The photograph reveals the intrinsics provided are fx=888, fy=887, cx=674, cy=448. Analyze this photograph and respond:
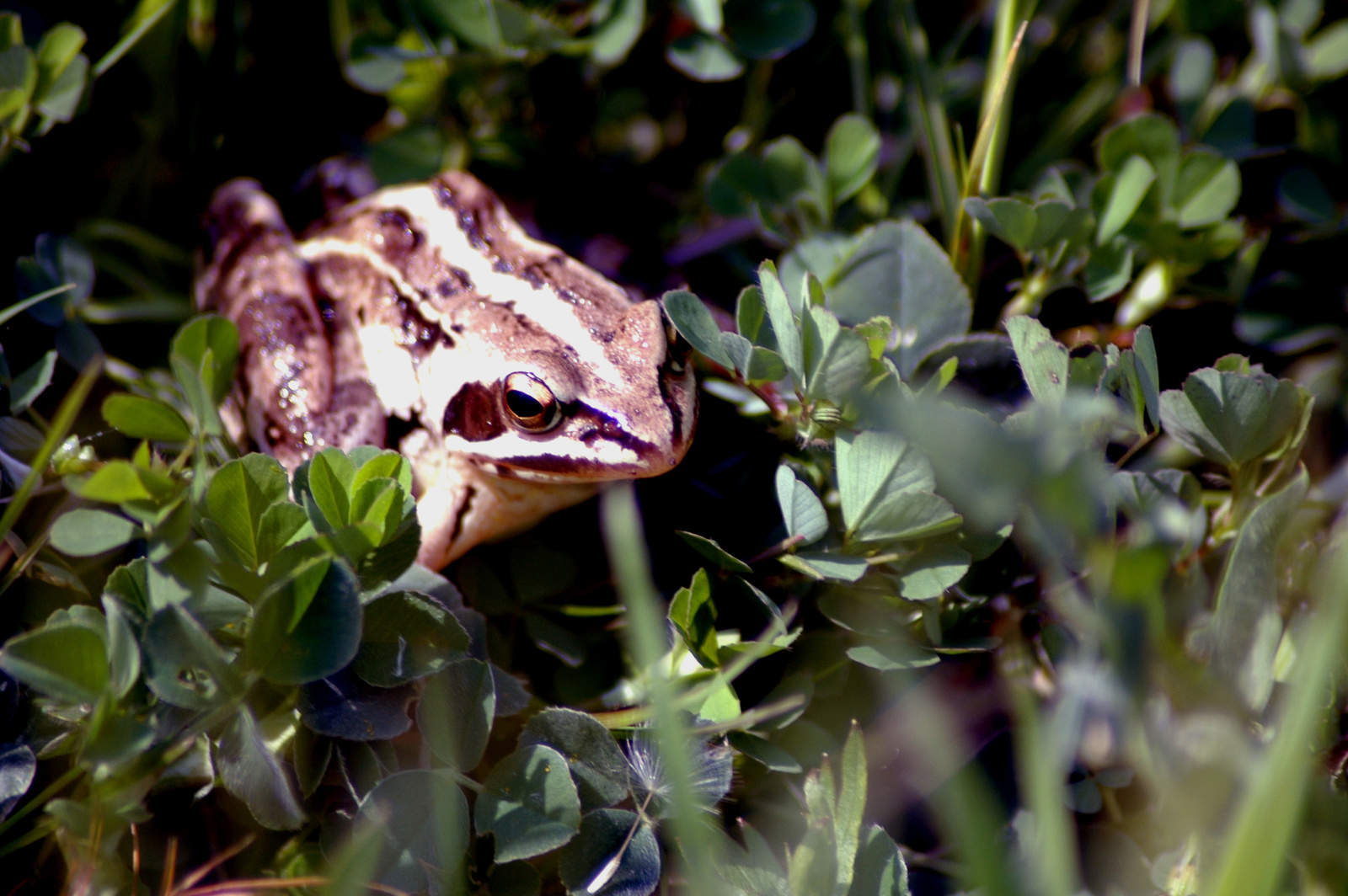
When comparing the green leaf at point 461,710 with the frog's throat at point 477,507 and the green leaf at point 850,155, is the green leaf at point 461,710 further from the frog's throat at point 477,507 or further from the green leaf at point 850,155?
the green leaf at point 850,155

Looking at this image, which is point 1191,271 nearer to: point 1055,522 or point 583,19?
point 1055,522

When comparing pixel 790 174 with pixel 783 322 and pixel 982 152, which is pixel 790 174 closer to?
pixel 982 152

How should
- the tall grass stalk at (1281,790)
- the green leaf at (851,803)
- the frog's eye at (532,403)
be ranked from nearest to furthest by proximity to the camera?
the tall grass stalk at (1281,790) < the green leaf at (851,803) < the frog's eye at (532,403)

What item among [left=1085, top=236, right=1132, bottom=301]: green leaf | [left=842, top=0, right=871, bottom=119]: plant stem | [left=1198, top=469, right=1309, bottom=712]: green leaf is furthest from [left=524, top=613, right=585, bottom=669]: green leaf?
[left=842, top=0, right=871, bottom=119]: plant stem

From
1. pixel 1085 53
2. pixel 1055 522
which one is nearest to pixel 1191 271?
pixel 1085 53

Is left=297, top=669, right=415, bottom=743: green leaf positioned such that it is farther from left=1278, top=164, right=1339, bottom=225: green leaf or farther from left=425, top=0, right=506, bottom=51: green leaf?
left=1278, top=164, right=1339, bottom=225: green leaf

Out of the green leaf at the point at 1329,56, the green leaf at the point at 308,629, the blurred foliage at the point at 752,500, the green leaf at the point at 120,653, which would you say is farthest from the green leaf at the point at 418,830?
the green leaf at the point at 1329,56
